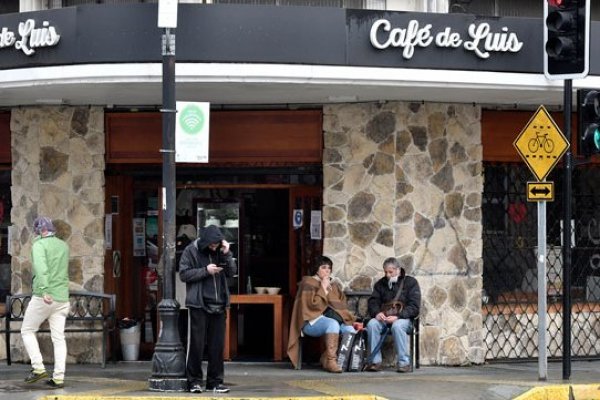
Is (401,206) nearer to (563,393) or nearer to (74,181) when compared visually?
(563,393)

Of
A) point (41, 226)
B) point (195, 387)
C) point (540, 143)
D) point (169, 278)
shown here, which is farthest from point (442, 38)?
point (41, 226)

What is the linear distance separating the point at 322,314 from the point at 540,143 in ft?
10.9

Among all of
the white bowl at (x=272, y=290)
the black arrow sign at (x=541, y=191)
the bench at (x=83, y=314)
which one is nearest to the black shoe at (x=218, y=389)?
the bench at (x=83, y=314)

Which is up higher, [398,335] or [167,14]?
[167,14]

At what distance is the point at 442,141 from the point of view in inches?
563

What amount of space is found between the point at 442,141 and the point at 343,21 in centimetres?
242

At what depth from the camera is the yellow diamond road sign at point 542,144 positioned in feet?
39.9

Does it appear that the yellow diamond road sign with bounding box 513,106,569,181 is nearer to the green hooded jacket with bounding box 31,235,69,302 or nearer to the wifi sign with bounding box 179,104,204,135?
the wifi sign with bounding box 179,104,204,135

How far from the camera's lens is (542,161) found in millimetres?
12312

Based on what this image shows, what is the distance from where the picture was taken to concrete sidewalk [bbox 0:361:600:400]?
11406 millimetres

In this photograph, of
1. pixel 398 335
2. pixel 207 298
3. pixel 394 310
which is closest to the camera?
pixel 207 298

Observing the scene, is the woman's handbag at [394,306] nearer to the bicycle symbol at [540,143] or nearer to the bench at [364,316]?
the bench at [364,316]

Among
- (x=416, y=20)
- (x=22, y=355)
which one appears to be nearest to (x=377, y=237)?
(x=416, y=20)

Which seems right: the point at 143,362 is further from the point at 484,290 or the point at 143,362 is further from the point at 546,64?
the point at 546,64
